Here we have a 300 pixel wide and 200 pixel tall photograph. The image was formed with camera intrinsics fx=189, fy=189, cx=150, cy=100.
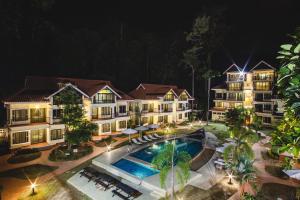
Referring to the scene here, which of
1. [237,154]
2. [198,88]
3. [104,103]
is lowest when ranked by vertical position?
[237,154]

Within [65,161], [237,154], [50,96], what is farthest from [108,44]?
[237,154]

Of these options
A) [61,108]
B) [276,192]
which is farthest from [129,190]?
[61,108]

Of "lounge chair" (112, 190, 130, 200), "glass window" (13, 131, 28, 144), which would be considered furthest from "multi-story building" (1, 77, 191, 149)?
"lounge chair" (112, 190, 130, 200)

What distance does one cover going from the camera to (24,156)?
825 inches

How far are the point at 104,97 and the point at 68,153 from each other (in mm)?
11552

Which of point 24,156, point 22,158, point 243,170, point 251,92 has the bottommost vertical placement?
point 22,158

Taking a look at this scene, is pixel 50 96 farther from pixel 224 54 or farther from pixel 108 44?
pixel 224 54

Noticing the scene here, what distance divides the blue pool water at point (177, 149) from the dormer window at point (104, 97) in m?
11.1

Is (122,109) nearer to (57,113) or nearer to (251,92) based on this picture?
(57,113)

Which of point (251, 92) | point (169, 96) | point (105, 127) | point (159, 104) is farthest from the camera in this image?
point (251, 92)

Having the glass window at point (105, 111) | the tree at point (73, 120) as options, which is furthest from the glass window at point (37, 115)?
the glass window at point (105, 111)

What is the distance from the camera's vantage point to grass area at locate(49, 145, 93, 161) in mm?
21133

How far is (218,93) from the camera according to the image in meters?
45.8

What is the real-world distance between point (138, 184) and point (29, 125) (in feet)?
54.4
